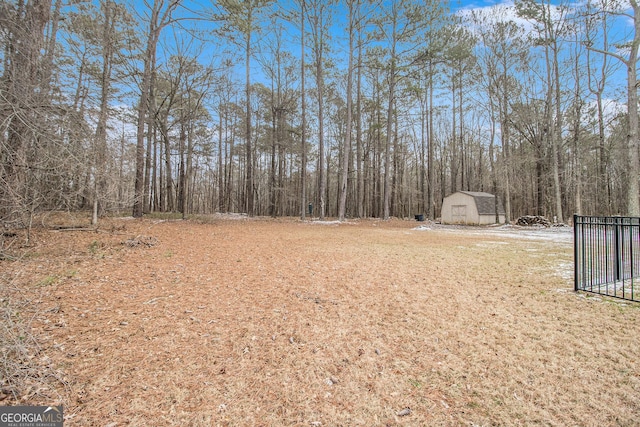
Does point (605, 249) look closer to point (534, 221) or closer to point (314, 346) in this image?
point (314, 346)

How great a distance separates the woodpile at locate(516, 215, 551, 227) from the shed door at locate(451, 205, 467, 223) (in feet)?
10.6

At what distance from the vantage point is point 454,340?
2.67 meters

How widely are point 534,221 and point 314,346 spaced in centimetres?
1942

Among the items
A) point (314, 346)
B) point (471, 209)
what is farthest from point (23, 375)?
point (471, 209)

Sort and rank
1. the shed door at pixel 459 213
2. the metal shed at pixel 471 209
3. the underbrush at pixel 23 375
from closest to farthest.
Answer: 1. the underbrush at pixel 23 375
2. the metal shed at pixel 471 209
3. the shed door at pixel 459 213

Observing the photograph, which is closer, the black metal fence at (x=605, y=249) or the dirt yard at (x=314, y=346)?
the dirt yard at (x=314, y=346)

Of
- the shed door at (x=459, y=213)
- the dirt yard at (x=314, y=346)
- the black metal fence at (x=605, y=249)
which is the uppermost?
the shed door at (x=459, y=213)

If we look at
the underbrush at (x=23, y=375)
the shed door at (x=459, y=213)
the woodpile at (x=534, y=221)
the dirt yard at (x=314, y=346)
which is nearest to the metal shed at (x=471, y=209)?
the shed door at (x=459, y=213)

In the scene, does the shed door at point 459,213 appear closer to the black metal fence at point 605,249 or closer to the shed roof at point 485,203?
the shed roof at point 485,203

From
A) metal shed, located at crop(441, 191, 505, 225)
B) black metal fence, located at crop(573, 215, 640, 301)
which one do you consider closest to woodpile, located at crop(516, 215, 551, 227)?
metal shed, located at crop(441, 191, 505, 225)

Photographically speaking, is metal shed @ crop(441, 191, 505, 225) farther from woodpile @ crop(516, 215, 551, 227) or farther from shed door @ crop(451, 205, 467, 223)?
woodpile @ crop(516, 215, 551, 227)

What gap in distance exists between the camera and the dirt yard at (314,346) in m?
1.79

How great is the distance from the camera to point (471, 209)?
17938 millimetres

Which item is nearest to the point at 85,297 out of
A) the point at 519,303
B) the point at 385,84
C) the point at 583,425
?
the point at 583,425
